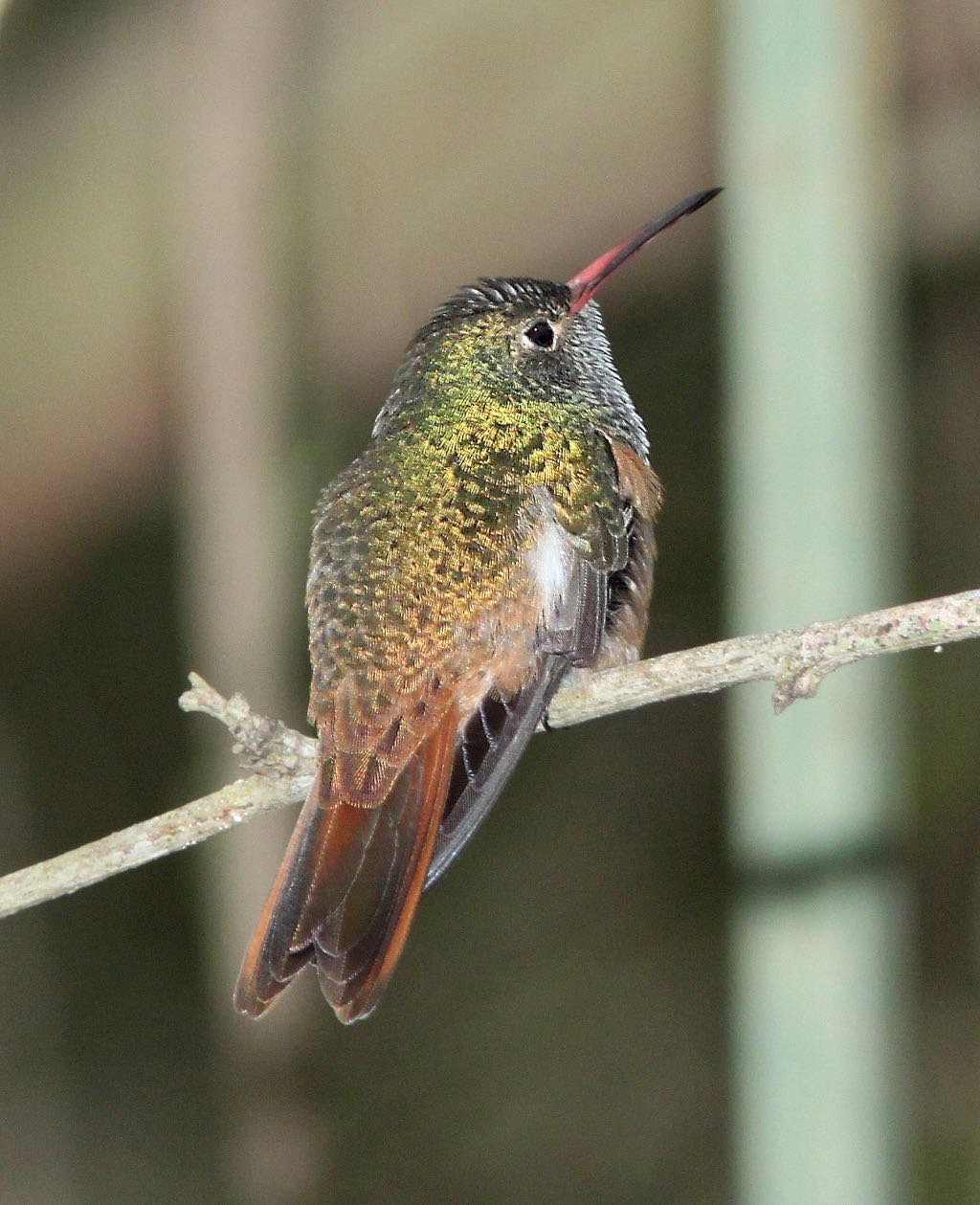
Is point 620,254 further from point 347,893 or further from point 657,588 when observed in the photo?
point 657,588

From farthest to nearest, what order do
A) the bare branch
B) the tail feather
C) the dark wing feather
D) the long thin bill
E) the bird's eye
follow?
the bird's eye < the long thin bill < the dark wing feather < the tail feather < the bare branch

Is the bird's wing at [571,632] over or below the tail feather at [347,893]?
over

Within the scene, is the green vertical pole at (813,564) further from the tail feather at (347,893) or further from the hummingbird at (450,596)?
the tail feather at (347,893)

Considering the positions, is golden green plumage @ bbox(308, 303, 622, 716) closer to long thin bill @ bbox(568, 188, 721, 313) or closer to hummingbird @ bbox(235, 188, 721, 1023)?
hummingbird @ bbox(235, 188, 721, 1023)

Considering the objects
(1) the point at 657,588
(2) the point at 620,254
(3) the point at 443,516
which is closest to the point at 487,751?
(3) the point at 443,516

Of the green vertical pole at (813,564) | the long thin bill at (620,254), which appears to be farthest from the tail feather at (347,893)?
the long thin bill at (620,254)

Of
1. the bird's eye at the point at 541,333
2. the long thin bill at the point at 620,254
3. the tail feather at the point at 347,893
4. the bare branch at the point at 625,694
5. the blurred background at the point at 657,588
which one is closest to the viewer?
the bare branch at the point at 625,694

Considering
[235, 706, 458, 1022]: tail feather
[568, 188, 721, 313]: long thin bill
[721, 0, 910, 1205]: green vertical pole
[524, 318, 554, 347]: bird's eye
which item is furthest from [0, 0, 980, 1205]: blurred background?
[235, 706, 458, 1022]: tail feather

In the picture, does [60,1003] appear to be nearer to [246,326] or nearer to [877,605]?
[246,326]
